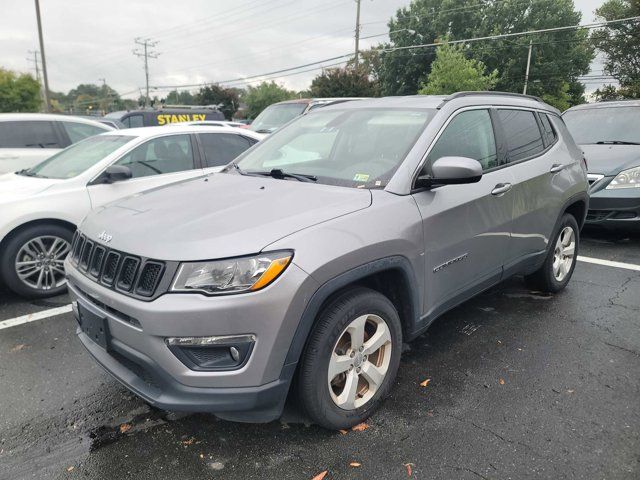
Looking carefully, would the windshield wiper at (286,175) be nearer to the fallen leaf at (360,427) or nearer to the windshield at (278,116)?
the fallen leaf at (360,427)

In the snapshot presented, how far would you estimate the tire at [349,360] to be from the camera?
2342 mm

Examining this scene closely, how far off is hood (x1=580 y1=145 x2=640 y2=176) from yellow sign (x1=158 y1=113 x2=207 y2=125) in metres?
12.9

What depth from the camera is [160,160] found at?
17.8 ft

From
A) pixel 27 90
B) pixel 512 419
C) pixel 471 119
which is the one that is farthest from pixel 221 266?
Answer: pixel 27 90

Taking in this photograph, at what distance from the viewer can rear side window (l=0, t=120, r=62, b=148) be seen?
24.3 ft

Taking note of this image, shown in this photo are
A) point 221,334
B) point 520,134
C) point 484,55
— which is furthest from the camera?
point 484,55

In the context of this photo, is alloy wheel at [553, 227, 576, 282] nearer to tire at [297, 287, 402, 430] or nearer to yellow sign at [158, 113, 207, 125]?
tire at [297, 287, 402, 430]

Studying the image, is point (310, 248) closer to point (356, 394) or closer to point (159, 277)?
point (159, 277)

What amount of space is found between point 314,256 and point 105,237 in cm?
116

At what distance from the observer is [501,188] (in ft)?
11.4

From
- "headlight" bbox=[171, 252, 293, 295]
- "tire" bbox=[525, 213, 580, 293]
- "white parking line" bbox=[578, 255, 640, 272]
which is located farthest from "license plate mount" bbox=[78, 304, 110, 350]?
"white parking line" bbox=[578, 255, 640, 272]

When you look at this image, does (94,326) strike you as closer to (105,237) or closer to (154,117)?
(105,237)

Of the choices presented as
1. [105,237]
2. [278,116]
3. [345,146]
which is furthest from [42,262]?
[278,116]

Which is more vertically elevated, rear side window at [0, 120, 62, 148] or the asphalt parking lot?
rear side window at [0, 120, 62, 148]
